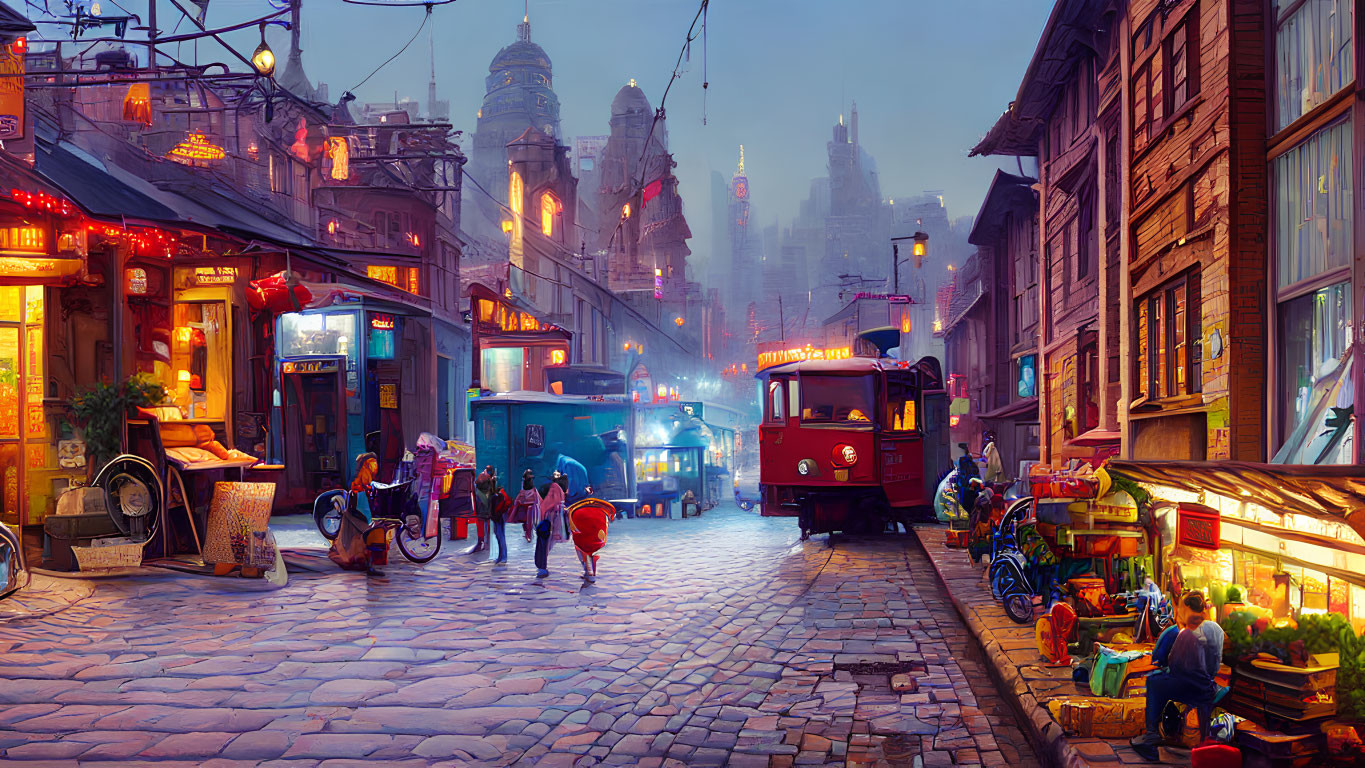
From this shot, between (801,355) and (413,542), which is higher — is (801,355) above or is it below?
above

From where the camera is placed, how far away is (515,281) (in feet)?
147

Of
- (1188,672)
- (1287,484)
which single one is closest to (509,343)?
(1188,672)

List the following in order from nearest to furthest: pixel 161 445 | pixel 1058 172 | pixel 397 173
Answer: pixel 161 445 < pixel 1058 172 < pixel 397 173

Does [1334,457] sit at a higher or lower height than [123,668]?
higher

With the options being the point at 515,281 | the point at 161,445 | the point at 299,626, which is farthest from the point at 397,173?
the point at 299,626

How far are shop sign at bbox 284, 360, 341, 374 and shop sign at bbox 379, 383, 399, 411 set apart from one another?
1341mm

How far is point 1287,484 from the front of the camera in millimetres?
5293

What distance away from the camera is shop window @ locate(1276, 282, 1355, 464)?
7.09 meters

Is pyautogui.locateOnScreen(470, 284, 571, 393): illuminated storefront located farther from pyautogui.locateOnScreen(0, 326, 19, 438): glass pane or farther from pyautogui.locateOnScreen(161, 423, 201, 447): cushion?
pyautogui.locateOnScreen(0, 326, 19, 438): glass pane

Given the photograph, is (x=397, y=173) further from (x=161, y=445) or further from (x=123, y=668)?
(x=123, y=668)

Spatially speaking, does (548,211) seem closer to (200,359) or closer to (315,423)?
(315,423)

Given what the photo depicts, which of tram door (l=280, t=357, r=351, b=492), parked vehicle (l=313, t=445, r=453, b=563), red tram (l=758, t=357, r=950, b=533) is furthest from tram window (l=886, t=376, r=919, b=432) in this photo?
tram door (l=280, t=357, r=351, b=492)

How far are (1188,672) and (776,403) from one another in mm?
13337

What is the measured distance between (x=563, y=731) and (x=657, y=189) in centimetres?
6546
